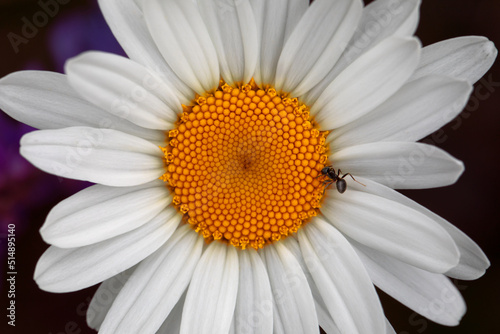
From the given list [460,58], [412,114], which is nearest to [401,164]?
[412,114]

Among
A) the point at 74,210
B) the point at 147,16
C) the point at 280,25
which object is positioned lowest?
the point at 74,210

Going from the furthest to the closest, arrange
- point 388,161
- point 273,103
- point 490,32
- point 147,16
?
point 490,32, point 273,103, point 388,161, point 147,16

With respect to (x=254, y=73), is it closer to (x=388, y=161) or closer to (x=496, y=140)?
(x=388, y=161)

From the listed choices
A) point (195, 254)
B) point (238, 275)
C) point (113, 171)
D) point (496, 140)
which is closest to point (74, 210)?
point (113, 171)

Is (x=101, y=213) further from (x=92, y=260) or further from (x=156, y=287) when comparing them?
(x=156, y=287)

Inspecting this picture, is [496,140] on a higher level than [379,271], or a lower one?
lower

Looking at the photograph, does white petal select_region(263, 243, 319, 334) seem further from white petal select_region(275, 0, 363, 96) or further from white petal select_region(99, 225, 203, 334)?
white petal select_region(275, 0, 363, 96)

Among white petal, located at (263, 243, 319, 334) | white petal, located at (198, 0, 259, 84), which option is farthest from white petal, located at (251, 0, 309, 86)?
white petal, located at (263, 243, 319, 334)
